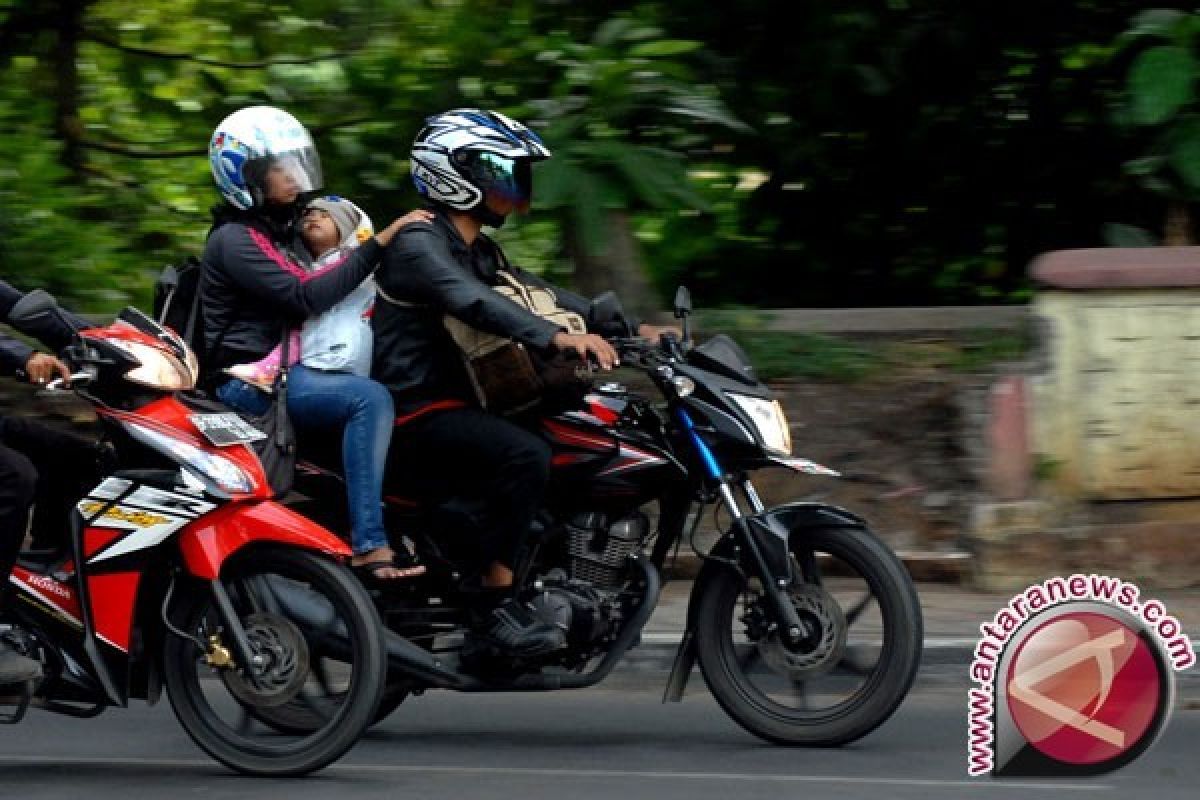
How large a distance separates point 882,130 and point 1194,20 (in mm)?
1847

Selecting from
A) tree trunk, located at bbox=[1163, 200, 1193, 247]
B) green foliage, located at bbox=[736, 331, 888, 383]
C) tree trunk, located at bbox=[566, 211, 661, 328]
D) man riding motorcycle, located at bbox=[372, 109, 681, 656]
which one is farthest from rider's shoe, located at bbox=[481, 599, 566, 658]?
tree trunk, located at bbox=[1163, 200, 1193, 247]

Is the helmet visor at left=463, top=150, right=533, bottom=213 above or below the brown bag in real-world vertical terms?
above

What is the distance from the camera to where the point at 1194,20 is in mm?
8656

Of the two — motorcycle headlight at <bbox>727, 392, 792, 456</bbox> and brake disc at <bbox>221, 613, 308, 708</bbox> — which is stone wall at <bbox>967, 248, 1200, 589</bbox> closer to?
motorcycle headlight at <bbox>727, 392, 792, 456</bbox>

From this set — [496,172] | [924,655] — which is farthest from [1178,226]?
[496,172]

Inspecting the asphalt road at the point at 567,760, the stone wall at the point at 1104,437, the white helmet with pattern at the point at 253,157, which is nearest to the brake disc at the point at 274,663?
the asphalt road at the point at 567,760

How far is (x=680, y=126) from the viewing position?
29.0 feet

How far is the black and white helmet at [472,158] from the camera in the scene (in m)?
6.22

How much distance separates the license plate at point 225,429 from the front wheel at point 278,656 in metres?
0.31

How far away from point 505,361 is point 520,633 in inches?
29.7

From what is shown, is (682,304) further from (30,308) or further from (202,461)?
(30,308)

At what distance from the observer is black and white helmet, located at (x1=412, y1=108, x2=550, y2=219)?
6.22 meters

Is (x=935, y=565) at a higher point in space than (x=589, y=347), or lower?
lower

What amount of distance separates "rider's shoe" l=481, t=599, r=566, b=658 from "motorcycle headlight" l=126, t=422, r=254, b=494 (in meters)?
0.80
